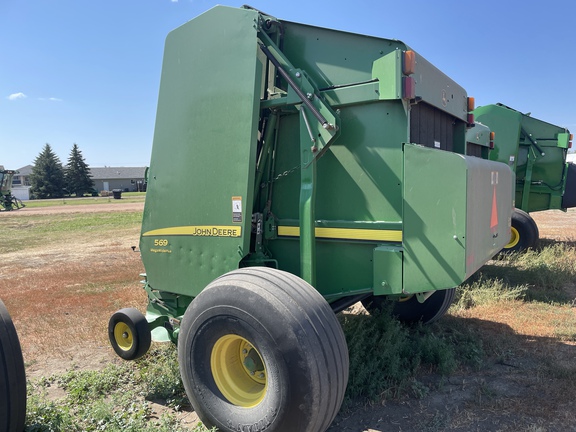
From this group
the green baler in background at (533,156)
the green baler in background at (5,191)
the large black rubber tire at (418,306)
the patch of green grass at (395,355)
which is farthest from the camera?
the green baler in background at (5,191)

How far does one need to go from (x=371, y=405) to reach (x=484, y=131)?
3688 mm

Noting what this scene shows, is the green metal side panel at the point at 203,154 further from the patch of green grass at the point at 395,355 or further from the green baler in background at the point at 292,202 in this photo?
the patch of green grass at the point at 395,355

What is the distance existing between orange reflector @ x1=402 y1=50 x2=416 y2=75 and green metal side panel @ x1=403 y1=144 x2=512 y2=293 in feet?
1.61

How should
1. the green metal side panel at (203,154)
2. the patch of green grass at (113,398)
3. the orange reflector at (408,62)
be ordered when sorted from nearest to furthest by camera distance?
the orange reflector at (408,62) → the patch of green grass at (113,398) → the green metal side panel at (203,154)

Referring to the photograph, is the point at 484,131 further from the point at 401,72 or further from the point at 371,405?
the point at 371,405

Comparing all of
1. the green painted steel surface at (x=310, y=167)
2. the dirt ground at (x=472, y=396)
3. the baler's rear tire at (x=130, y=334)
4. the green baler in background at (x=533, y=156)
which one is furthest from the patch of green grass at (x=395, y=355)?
the green baler in background at (x=533, y=156)

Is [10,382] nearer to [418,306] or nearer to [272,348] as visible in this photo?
[272,348]

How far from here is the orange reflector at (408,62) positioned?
286 centimetres

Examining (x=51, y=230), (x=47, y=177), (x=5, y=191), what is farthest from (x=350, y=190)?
(x=47, y=177)

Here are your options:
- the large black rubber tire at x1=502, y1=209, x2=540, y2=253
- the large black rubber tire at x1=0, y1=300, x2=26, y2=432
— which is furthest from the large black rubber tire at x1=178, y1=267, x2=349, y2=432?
the large black rubber tire at x1=502, y1=209, x2=540, y2=253

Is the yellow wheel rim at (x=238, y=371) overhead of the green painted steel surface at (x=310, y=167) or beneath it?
beneath

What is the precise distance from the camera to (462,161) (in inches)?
106

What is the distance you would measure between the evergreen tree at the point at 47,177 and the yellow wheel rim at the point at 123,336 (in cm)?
5194

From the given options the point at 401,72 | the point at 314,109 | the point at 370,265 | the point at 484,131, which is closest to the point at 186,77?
the point at 314,109
